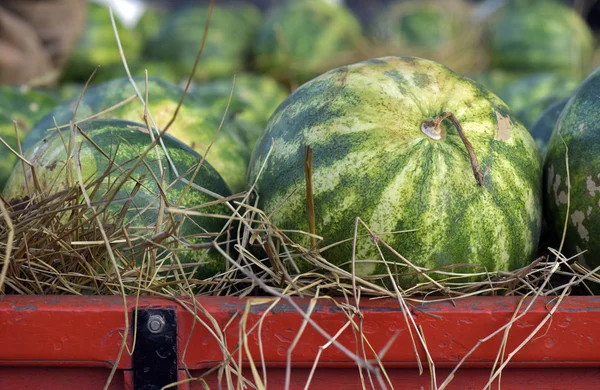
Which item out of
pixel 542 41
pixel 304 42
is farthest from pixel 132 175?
pixel 542 41

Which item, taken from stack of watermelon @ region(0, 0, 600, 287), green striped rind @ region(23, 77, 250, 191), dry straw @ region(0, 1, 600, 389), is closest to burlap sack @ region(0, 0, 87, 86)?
green striped rind @ region(23, 77, 250, 191)

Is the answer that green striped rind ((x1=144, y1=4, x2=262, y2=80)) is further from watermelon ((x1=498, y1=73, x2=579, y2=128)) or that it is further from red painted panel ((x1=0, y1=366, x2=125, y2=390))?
red painted panel ((x1=0, y1=366, x2=125, y2=390))

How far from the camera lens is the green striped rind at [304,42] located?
510 centimetres

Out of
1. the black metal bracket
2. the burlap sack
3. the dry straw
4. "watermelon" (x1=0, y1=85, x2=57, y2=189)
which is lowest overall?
the black metal bracket

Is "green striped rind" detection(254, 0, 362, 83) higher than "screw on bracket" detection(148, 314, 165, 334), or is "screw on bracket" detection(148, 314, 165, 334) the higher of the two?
"green striped rind" detection(254, 0, 362, 83)

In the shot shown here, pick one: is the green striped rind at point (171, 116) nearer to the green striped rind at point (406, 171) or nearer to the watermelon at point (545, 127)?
the green striped rind at point (406, 171)

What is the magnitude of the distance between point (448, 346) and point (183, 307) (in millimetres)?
452

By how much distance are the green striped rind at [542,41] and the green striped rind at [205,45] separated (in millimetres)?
1984

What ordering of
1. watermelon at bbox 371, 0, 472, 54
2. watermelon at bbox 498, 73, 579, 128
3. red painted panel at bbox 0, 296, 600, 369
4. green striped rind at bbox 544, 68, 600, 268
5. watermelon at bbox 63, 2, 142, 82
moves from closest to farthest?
1. red painted panel at bbox 0, 296, 600, 369
2. green striped rind at bbox 544, 68, 600, 268
3. watermelon at bbox 498, 73, 579, 128
4. watermelon at bbox 63, 2, 142, 82
5. watermelon at bbox 371, 0, 472, 54

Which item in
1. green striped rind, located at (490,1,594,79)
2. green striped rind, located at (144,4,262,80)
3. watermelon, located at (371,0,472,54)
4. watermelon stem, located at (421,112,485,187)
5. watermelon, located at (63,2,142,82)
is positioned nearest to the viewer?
watermelon stem, located at (421,112,485,187)

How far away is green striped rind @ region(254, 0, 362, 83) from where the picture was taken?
510 centimetres

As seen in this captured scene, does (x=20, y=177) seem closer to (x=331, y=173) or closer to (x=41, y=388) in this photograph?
(x=41, y=388)

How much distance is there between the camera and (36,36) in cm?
378

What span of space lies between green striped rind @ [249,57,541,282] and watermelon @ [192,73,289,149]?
0.68 feet
